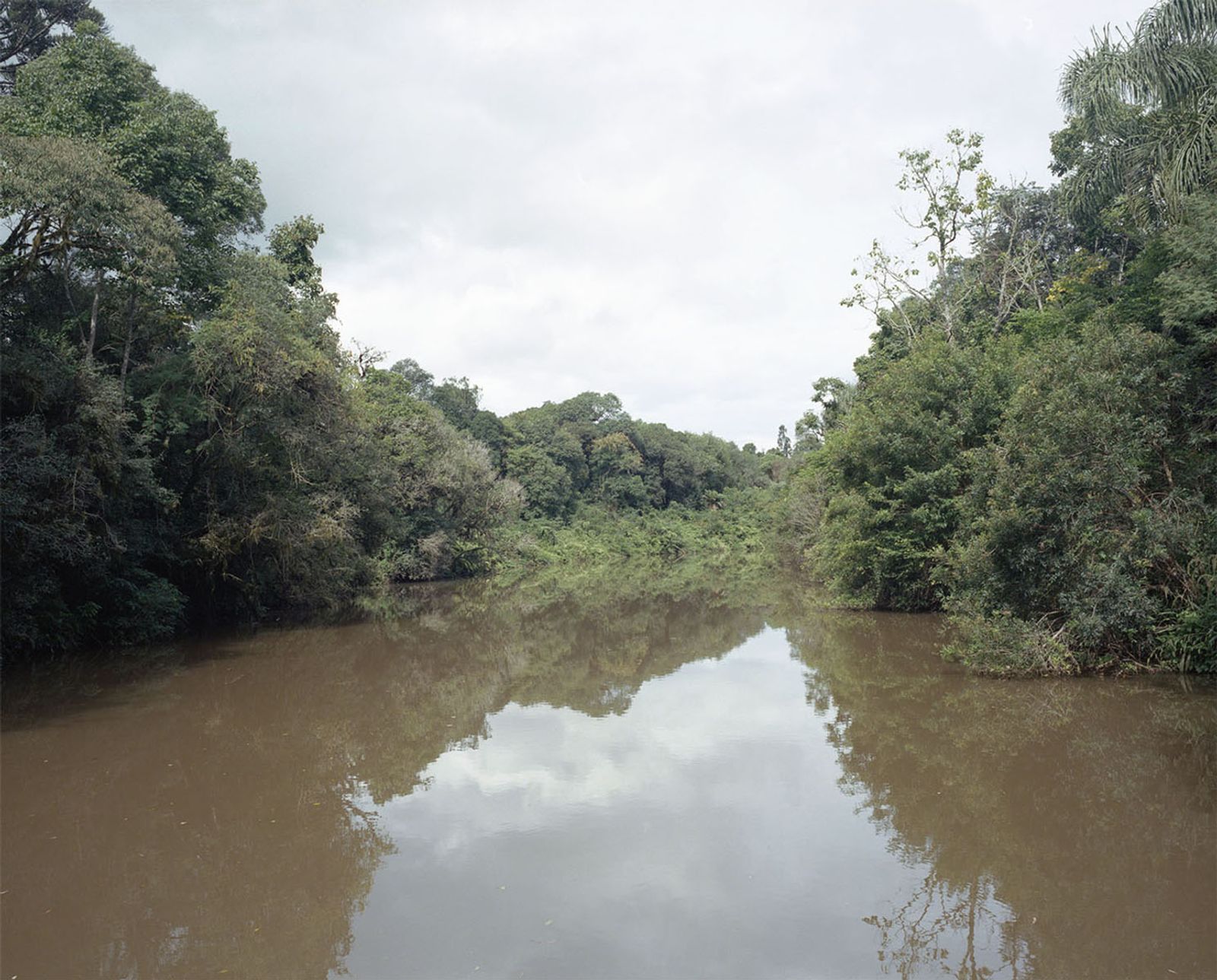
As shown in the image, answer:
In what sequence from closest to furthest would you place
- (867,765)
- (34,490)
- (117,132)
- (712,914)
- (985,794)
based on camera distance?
(712,914) → (985,794) → (867,765) → (34,490) → (117,132)

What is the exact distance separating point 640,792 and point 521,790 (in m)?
1.04

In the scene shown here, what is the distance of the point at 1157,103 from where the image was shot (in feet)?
41.5

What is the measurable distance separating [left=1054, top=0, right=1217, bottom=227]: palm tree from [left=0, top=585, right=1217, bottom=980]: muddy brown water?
7.00 m

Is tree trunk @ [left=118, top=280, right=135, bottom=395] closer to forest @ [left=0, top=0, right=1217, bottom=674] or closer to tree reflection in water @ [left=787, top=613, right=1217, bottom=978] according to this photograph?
forest @ [left=0, top=0, right=1217, bottom=674]

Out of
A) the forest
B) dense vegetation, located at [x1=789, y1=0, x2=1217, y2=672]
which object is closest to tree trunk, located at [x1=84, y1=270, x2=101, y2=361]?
the forest

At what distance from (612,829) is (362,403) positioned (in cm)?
1878

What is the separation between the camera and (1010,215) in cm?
3262

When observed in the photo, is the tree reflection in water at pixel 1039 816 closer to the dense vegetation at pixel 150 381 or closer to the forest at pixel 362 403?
the forest at pixel 362 403

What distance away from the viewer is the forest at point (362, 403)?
10.5 metres

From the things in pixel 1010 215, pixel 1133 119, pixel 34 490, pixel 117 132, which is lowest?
pixel 34 490

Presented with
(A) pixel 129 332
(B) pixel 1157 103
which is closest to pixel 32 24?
(A) pixel 129 332

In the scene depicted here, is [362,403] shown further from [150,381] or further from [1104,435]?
[1104,435]

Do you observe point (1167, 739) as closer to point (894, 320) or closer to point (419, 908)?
point (419, 908)

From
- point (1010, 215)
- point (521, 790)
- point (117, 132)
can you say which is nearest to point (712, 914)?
point (521, 790)
